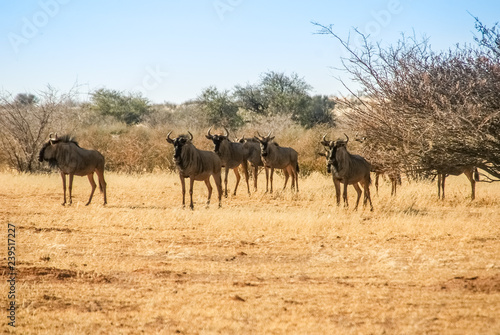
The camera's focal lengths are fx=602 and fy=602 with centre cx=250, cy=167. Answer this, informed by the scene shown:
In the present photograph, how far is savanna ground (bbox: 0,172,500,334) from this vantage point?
5734 millimetres

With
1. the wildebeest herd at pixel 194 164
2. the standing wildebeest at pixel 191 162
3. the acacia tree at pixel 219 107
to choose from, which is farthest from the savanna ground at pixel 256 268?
the acacia tree at pixel 219 107

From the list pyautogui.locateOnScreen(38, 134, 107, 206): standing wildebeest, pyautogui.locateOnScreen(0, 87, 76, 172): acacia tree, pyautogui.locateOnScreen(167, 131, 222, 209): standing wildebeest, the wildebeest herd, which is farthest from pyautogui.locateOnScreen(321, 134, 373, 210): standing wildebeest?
pyautogui.locateOnScreen(0, 87, 76, 172): acacia tree

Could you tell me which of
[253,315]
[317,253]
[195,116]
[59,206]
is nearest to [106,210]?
[59,206]

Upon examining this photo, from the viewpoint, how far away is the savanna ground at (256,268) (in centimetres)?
573

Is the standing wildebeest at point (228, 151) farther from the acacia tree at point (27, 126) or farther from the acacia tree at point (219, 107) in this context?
the acacia tree at point (219, 107)

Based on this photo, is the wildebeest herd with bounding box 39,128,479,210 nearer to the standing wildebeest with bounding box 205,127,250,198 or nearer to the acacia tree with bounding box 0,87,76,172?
the standing wildebeest with bounding box 205,127,250,198

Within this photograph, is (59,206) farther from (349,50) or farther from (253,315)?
(253,315)

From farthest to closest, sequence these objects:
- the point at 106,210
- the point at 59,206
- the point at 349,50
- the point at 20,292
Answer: the point at 59,206, the point at 106,210, the point at 349,50, the point at 20,292

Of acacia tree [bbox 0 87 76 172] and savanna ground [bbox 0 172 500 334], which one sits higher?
acacia tree [bbox 0 87 76 172]

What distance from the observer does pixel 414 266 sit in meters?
8.23

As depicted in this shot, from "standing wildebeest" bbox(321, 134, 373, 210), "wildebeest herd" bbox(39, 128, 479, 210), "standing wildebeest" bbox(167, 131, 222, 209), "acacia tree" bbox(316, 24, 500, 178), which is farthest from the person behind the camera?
"standing wildebeest" bbox(167, 131, 222, 209)

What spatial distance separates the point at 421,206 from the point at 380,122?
4.57m

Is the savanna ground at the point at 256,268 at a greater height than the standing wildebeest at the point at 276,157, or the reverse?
the standing wildebeest at the point at 276,157

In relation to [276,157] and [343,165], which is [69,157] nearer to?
[343,165]
